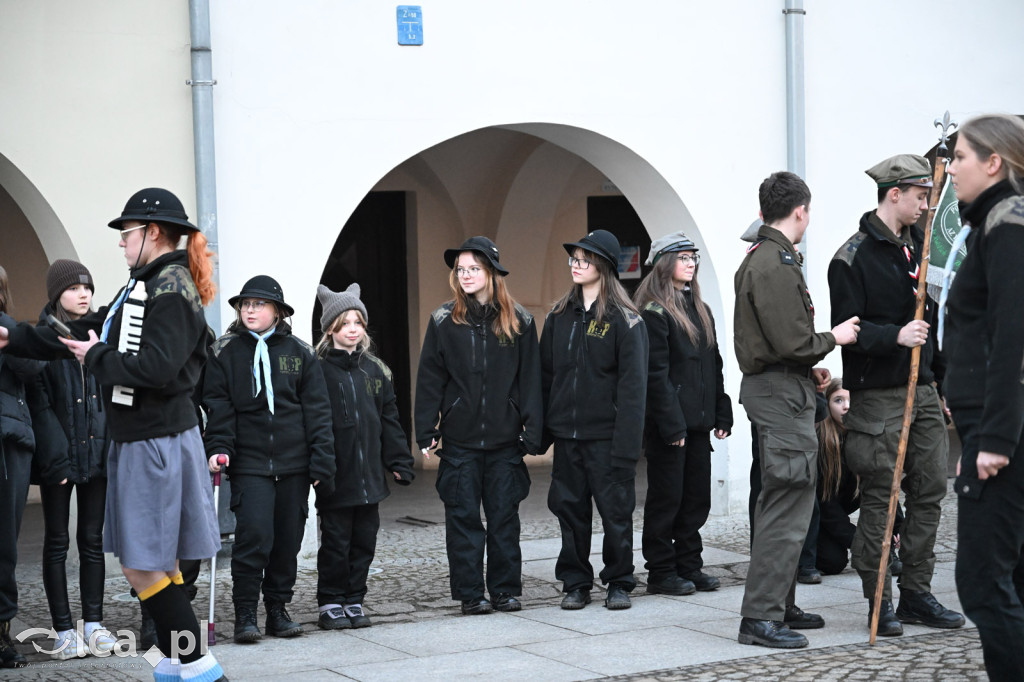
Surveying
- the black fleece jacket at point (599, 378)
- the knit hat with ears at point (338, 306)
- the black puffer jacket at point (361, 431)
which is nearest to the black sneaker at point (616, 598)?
the black fleece jacket at point (599, 378)

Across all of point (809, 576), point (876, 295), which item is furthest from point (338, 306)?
point (809, 576)

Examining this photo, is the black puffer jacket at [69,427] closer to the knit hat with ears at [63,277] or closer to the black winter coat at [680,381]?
the knit hat with ears at [63,277]

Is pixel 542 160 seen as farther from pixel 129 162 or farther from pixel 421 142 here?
pixel 129 162

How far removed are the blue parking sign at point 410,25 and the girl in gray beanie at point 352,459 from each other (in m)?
2.56

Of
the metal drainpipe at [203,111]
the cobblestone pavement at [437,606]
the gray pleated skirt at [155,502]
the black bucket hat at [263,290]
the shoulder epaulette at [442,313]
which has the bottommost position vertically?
the cobblestone pavement at [437,606]

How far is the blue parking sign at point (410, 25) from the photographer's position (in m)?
8.85

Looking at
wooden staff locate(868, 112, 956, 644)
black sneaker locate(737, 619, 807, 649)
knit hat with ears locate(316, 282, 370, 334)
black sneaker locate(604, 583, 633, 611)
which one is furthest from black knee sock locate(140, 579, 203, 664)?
wooden staff locate(868, 112, 956, 644)

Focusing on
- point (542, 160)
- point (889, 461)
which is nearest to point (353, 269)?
point (542, 160)

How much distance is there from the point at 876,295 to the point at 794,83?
4.33 m

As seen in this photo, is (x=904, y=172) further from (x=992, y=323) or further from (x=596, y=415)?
(x=992, y=323)

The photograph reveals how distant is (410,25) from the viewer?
888 centimetres

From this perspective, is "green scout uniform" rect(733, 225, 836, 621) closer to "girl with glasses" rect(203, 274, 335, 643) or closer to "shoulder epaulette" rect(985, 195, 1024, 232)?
"shoulder epaulette" rect(985, 195, 1024, 232)

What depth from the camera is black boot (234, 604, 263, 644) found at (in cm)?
621

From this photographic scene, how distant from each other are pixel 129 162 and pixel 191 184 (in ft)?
1.26
